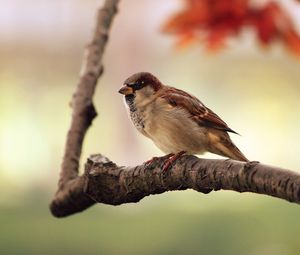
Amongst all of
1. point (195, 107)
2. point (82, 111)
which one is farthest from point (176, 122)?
point (82, 111)

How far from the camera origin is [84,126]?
1154 millimetres

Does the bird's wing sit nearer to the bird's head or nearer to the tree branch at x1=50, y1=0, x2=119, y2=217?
the bird's head

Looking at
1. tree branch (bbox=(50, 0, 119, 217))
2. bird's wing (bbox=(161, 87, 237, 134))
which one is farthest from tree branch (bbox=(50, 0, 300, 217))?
bird's wing (bbox=(161, 87, 237, 134))

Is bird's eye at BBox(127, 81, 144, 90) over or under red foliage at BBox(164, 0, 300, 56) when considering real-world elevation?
under

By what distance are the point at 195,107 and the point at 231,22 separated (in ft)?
0.95

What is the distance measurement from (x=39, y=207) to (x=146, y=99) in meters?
2.34

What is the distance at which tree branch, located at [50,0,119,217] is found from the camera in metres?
1.09

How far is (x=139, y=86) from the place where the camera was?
1.21 meters

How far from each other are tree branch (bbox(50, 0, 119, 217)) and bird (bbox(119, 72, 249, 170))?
7 centimetres

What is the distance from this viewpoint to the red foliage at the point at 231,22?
4.73 ft

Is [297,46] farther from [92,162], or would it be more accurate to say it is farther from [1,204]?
[1,204]

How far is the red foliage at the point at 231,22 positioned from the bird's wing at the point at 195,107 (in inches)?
6.3

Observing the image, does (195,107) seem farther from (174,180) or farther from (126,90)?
(174,180)

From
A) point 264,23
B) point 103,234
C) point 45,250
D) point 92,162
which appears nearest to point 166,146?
point 92,162
